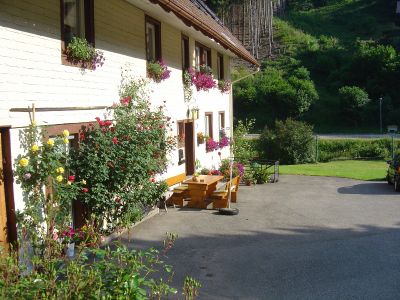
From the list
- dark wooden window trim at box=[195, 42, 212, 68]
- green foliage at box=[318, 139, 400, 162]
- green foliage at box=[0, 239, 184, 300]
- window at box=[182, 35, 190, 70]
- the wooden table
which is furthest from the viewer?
green foliage at box=[318, 139, 400, 162]

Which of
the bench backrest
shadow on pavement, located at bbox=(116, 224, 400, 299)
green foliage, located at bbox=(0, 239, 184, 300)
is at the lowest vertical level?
shadow on pavement, located at bbox=(116, 224, 400, 299)

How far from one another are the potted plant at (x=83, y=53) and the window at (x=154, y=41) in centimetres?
322

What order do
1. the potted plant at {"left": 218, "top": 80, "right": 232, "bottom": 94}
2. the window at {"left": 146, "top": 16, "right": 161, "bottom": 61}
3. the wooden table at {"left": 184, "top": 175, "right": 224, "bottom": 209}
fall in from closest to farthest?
the window at {"left": 146, "top": 16, "right": 161, "bottom": 61}
the wooden table at {"left": 184, "top": 175, "right": 224, "bottom": 209}
the potted plant at {"left": 218, "top": 80, "right": 232, "bottom": 94}

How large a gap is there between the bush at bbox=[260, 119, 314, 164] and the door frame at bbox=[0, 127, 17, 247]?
2293 cm

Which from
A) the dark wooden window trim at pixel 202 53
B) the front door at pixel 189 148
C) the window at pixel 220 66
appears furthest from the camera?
the window at pixel 220 66

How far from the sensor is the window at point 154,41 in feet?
37.0

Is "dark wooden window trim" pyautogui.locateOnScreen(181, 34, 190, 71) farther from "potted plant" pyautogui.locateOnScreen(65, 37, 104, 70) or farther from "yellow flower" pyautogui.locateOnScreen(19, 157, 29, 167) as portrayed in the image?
"yellow flower" pyautogui.locateOnScreen(19, 157, 29, 167)

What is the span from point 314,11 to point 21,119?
75.6 metres

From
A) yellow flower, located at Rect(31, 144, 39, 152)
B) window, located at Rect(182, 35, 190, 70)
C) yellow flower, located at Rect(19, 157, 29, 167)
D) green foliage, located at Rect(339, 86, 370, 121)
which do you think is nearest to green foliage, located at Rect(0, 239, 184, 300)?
yellow flower, located at Rect(19, 157, 29, 167)

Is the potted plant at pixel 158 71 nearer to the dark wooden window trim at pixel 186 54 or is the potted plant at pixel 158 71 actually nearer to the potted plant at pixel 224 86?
the dark wooden window trim at pixel 186 54

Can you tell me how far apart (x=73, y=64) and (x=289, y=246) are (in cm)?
489

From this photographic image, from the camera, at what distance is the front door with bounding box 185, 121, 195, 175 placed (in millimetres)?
14711

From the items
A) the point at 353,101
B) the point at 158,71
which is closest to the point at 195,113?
the point at 158,71

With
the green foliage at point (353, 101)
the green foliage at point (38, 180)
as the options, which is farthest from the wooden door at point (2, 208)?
the green foliage at point (353, 101)
